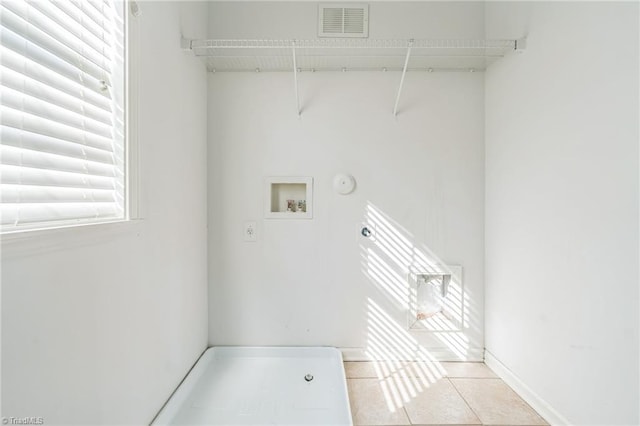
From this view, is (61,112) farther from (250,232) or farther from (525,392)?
(525,392)

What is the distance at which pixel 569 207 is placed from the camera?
1209 mm

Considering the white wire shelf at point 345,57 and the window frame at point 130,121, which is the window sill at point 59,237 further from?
the white wire shelf at point 345,57

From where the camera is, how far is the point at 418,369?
1759mm

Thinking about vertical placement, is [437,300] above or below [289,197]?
below

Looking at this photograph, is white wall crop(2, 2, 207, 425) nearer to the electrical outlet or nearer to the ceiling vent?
the electrical outlet

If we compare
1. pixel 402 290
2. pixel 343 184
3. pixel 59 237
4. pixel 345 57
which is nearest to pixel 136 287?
pixel 59 237

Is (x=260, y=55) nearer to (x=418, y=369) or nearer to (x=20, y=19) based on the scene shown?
(x=20, y=19)

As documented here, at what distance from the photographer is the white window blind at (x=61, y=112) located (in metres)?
0.67

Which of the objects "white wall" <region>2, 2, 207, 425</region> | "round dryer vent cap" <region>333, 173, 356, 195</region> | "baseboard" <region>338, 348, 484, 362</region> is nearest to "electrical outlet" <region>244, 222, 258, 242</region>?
"white wall" <region>2, 2, 207, 425</region>

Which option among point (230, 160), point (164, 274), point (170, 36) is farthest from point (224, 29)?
point (164, 274)

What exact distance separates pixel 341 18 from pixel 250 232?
1429 mm

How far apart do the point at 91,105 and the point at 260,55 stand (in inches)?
41.1

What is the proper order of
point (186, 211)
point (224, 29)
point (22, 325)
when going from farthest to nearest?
point (224, 29) < point (186, 211) < point (22, 325)

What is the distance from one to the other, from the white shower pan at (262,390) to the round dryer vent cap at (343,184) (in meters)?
0.99
